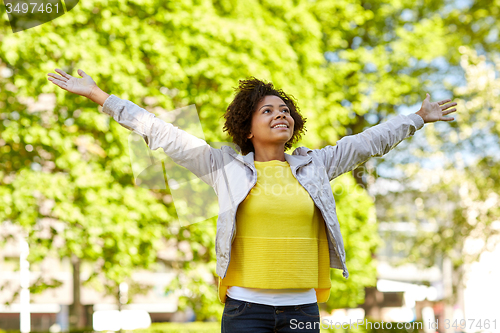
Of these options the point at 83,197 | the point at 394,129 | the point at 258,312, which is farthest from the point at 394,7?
the point at 258,312

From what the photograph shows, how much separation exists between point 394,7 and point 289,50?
3659 mm

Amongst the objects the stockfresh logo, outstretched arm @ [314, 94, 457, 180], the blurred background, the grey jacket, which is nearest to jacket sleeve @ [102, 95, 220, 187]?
the grey jacket

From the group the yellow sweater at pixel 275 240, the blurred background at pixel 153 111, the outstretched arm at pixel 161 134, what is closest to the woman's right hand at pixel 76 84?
the outstretched arm at pixel 161 134

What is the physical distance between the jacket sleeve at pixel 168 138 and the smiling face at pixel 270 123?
0.85 ft

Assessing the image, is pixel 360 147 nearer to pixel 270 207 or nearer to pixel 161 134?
pixel 270 207

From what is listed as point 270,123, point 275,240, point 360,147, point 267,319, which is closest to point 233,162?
point 270,123

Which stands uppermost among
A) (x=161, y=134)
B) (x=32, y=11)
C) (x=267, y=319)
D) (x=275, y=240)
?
(x=32, y=11)

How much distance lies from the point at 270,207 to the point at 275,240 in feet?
0.46

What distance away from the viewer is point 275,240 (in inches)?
78.2

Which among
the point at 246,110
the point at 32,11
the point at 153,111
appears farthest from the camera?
the point at 153,111

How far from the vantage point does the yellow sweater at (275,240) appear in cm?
197

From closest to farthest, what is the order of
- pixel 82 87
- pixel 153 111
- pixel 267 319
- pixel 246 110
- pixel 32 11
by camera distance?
pixel 267 319
pixel 82 87
pixel 246 110
pixel 32 11
pixel 153 111

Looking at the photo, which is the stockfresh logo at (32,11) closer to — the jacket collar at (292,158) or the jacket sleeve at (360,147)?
the jacket collar at (292,158)

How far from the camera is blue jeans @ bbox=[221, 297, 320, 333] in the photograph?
6.46 feet
